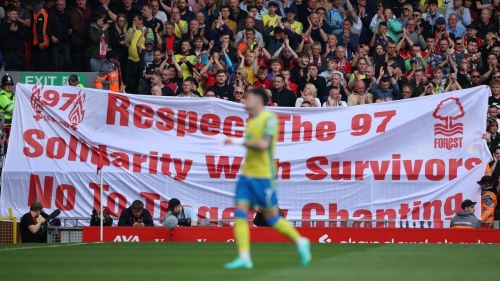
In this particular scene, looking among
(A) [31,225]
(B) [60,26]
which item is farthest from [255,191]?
(B) [60,26]

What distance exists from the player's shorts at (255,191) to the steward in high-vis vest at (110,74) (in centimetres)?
1325

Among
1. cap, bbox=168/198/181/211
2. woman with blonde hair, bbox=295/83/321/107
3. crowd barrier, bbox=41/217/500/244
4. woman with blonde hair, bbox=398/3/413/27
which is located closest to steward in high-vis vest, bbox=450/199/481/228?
crowd barrier, bbox=41/217/500/244

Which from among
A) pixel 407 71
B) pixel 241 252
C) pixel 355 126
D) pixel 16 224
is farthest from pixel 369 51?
pixel 241 252

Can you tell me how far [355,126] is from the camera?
21766mm

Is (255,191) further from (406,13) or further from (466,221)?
(406,13)

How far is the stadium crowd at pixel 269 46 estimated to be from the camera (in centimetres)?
2383

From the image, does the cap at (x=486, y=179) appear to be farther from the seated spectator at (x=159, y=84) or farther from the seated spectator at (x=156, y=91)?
the seated spectator at (x=159, y=84)

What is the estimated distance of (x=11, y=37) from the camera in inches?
1033

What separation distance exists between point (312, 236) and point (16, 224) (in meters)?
6.23

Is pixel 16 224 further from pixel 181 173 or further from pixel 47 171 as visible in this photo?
pixel 181 173

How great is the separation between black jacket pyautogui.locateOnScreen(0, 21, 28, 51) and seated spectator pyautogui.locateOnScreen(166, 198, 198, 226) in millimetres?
8290

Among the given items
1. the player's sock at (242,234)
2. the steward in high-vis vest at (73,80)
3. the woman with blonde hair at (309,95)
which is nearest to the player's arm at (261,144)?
the player's sock at (242,234)

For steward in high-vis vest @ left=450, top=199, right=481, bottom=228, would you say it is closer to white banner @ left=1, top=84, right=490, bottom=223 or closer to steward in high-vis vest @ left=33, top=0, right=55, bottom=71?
white banner @ left=1, top=84, right=490, bottom=223

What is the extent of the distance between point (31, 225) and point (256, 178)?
9491mm
